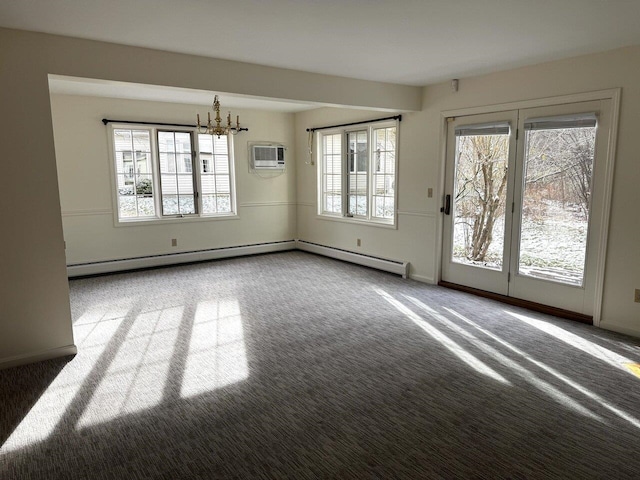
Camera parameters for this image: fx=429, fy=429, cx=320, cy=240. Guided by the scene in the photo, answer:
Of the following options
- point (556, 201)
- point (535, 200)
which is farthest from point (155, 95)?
point (556, 201)

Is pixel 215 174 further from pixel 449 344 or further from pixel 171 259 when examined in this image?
pixel 449 344

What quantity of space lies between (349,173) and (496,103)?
2531 millimetres

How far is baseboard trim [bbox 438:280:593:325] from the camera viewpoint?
159 inches

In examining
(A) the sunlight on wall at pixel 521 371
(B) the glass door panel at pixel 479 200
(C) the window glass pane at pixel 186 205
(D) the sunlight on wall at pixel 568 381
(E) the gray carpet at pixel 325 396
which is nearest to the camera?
(E) the gray carpet at pixel 325 396

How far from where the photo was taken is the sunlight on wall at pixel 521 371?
2.61 metres

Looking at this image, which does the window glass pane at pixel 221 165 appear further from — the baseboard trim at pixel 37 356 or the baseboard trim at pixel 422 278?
the baseboard trim at pixel 37 356

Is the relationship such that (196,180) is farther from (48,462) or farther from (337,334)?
(48,462)

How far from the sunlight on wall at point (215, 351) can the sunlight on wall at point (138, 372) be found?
18 cm

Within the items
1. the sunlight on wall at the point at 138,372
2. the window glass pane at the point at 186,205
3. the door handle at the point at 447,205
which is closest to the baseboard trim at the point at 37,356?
the sunlight on wall at the point at 138,372

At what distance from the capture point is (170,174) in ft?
21.1

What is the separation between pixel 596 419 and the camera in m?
2.48

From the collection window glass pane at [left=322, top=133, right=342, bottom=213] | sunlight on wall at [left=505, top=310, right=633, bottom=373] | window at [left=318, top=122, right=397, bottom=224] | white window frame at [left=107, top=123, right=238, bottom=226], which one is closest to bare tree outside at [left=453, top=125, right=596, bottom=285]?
sunlight on wall at [left=505, top=310, right=633, bottom=373]

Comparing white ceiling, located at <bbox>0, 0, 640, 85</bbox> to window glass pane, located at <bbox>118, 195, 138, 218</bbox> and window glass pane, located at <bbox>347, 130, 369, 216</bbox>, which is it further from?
window glass pane, located at <bbox>118, 195, 138, 218</bbox>

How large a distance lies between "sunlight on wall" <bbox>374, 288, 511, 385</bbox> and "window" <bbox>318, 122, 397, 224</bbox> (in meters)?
1.76
